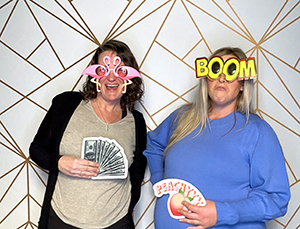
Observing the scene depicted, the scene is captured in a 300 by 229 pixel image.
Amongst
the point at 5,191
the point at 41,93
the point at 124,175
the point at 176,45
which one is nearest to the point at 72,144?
the point at 124,175

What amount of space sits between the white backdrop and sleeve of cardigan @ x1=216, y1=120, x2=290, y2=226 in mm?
665

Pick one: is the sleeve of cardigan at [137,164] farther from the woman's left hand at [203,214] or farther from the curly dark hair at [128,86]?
the woman's left hand at [203,214]

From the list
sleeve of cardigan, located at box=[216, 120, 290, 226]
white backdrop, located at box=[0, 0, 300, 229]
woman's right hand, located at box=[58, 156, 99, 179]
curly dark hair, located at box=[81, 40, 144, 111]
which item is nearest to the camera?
sleeve of cardigan, located at box=[216, 120, 290, 226]

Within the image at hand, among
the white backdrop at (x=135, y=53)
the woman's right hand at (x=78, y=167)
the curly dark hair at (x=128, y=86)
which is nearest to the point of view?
the woman's right hand at (x=78, y=167)

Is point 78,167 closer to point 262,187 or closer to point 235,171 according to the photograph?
point 235,171

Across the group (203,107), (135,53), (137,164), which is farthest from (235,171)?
(135,53)

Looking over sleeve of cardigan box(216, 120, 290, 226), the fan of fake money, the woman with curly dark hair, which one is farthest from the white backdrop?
sleeve of cardigan box(216, 120, 290, 226)

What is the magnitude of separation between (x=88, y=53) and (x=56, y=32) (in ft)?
0.88

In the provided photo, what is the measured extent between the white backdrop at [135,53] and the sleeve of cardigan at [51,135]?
0.47 metres

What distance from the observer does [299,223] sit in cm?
220

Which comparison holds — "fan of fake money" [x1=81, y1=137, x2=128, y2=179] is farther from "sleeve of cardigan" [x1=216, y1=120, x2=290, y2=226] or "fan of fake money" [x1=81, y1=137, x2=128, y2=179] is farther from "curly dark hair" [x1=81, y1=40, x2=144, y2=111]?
"sleeve of cardigan" [x1=216, y1=120, x2=290, y2=226]

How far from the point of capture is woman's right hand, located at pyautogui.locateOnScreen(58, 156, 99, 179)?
1678mm

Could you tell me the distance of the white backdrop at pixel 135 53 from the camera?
225 centimetres

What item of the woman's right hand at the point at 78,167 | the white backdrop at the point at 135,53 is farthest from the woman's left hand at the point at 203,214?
the white backdrop at the point at 135,53
